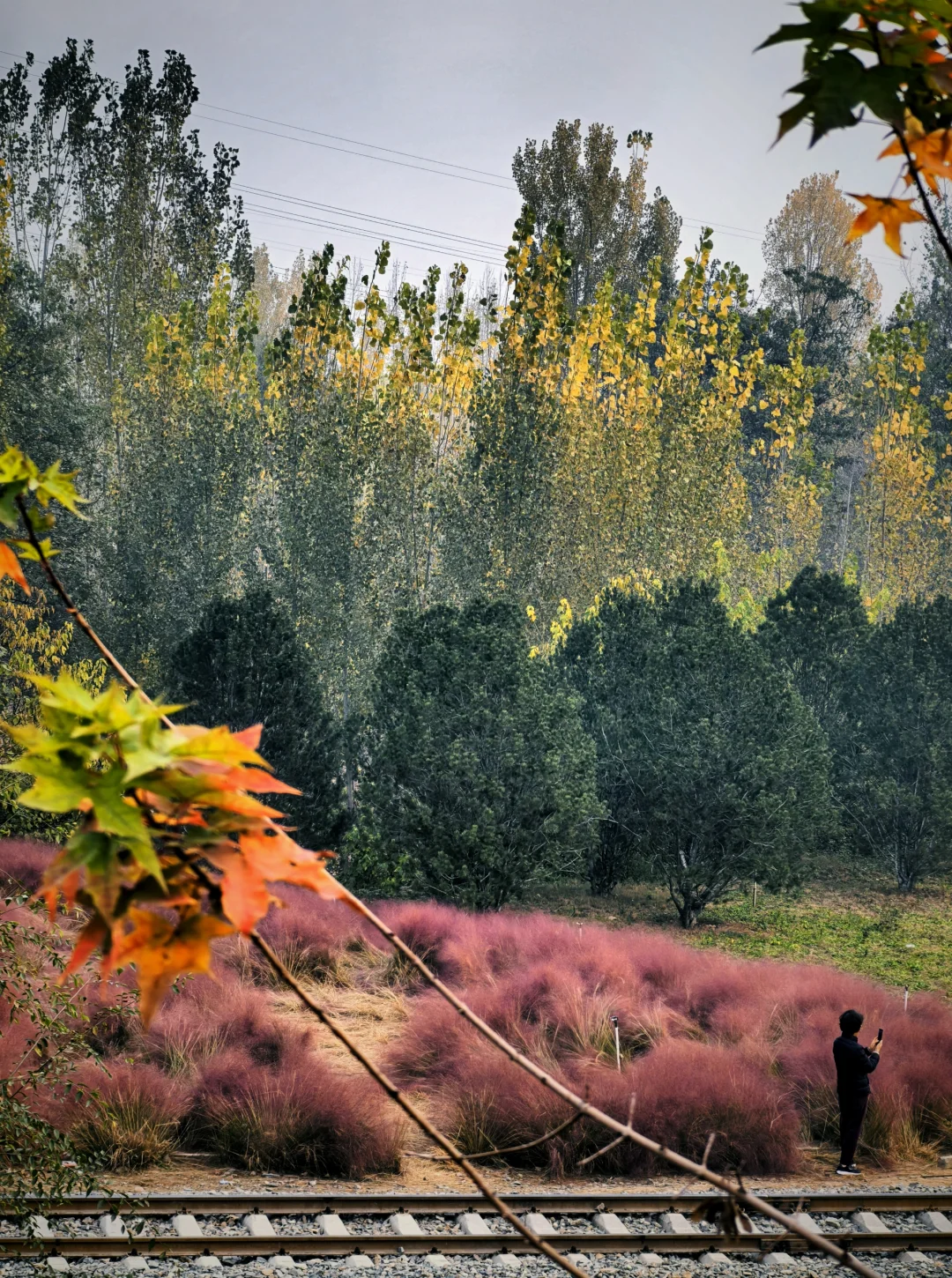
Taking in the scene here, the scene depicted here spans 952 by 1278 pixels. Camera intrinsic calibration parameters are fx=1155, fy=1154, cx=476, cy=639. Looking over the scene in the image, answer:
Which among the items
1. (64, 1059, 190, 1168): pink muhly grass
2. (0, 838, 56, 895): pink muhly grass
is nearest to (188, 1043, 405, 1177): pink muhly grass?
(64, 1059, 190, 1168): pink muhly grass

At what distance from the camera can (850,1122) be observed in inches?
237

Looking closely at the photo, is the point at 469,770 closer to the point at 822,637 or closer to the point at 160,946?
the point at 822,637

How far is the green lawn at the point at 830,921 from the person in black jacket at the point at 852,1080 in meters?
5.09

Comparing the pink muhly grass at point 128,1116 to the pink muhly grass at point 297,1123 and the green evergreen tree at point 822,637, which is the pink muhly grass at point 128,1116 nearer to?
the pink muhly grass at point 297,1123

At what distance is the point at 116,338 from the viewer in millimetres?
19766

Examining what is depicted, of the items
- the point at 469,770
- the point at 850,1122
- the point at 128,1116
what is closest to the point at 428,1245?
the point at 128,1116

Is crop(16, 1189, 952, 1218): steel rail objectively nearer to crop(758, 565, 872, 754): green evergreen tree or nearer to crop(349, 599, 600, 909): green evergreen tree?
crop(349, 599, 600, 909): green evergreen tree

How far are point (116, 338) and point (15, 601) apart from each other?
25.8 ft

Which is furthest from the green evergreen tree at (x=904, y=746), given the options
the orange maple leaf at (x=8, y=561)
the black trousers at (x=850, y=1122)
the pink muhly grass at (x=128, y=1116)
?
the orange maple leaf at (x=8, y=561)

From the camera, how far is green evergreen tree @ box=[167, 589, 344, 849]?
481 inches

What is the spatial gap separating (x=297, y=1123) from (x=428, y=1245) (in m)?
1.43

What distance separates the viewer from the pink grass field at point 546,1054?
6.02 meters

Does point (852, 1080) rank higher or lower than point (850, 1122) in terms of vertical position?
higher

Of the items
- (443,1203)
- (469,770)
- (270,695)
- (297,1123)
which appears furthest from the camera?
(270,695)
